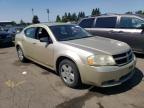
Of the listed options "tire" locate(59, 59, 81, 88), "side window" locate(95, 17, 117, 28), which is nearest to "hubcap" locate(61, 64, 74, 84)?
"tire" locate(59, 59, 81, 88)

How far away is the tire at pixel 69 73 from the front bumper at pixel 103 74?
196mm

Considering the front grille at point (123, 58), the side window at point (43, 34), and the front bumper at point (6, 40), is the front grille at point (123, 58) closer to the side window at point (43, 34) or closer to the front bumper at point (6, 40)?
the side window at point (43, 34)

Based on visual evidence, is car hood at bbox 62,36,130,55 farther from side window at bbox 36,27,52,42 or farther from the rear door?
the rear door

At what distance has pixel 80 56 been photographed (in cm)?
442

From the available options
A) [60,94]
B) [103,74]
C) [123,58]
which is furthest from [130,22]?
[60,94]

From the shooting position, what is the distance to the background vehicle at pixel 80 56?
167 inches

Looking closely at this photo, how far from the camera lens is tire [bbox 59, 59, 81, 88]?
461 cm

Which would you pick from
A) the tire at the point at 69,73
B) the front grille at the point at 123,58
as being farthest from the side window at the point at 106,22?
the tire at the point at 69,73

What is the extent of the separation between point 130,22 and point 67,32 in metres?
2.99

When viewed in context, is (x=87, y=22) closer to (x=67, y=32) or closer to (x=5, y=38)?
(x=67, y=32)

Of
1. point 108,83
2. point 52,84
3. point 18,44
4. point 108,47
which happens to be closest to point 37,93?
point 52,84

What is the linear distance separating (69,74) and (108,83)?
0.99 m

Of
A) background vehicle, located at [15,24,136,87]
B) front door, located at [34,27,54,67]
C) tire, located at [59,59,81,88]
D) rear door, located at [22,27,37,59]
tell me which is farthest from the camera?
rear door, located at [22,27,37,59]

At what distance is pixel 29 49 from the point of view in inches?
264
